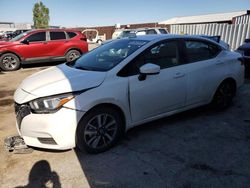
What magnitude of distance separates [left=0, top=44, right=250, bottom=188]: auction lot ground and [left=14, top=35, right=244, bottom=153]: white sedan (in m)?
0.26

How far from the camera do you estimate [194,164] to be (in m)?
3.21

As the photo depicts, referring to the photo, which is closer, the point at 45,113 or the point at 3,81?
the point at 45,113

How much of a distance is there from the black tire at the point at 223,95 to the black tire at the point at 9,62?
8.64m

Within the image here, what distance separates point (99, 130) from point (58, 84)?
0.82 m

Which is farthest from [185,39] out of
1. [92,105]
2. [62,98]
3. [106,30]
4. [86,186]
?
[106,30]

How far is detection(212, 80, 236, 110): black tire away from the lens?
191 inches

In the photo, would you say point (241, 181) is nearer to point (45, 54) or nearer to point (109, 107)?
point (109, 107)

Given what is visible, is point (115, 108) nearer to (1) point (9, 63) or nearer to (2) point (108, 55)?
(2) point (108, 55)

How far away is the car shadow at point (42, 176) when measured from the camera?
2885 millimetres

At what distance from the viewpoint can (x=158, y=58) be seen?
396 cm

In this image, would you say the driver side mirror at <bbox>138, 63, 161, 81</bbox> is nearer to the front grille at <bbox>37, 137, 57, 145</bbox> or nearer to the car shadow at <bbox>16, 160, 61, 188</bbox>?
the front grille at <bbox>37, 137, 57, 145</bbox>

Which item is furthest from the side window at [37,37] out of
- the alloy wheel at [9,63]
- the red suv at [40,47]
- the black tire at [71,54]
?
the black tire at [71,54]

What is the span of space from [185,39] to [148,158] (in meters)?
2.15

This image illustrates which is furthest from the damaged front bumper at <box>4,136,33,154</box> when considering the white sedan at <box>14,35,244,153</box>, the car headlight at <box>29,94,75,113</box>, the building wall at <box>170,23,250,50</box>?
the building wall at <box>170,23,250,50</box>
